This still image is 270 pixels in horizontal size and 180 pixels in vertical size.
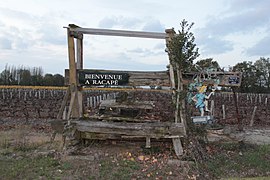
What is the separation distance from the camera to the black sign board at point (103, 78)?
6.59m

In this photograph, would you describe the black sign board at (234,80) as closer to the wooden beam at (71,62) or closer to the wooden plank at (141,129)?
the wooden plank at (141,129)

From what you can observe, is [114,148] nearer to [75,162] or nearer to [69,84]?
[75,162]

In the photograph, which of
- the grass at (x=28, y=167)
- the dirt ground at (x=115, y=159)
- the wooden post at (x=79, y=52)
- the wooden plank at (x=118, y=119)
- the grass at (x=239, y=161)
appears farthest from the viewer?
the wooden post at (x=79, y=52)

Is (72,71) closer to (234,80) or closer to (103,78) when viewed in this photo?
(103,78)

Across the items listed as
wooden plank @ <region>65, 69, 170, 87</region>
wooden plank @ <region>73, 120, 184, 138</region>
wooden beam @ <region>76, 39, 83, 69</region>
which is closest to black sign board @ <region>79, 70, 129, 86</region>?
wooden plank @ <region>65, 69, 170, 87</region>

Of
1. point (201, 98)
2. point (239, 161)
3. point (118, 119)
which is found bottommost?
point (239, 161)

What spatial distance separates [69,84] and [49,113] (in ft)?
28.4

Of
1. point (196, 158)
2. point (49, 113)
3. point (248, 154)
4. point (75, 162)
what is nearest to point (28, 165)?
point (75, 162)

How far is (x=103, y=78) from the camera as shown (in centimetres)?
661

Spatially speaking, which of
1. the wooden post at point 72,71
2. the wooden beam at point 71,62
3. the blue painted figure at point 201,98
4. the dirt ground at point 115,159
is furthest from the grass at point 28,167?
the blue painted figure at point 201,98

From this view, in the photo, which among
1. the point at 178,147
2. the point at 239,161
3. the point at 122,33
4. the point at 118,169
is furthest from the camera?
the point at 122,33

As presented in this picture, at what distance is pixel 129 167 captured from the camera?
5258 millimetres

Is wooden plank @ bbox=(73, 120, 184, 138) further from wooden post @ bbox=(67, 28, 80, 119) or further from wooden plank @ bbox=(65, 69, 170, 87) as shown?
wooden plank @ bbox=(65, 69, 170, 87)

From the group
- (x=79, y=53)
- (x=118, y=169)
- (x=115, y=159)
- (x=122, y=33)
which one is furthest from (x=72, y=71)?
(x=118, y=169)
